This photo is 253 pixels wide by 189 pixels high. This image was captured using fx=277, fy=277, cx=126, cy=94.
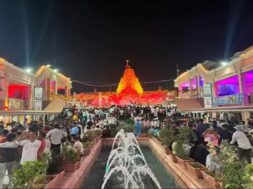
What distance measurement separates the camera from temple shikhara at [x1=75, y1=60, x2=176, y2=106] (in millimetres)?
61494

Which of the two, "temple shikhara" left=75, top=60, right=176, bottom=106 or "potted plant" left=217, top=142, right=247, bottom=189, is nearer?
"potted plant" left=217, top=142, right=247, bottom=189

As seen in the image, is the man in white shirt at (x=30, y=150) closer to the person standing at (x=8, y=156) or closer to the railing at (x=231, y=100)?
the person standing at (x=8, y=156)

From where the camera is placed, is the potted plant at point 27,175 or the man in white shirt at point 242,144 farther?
the man in white shirt at point 242,144

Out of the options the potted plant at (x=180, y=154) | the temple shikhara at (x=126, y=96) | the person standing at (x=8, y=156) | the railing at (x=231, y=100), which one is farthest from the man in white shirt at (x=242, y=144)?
the temple shikhara at (x=126, y=96)

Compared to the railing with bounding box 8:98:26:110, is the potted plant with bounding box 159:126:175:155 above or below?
below

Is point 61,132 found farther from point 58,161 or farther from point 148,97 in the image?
point 148,97

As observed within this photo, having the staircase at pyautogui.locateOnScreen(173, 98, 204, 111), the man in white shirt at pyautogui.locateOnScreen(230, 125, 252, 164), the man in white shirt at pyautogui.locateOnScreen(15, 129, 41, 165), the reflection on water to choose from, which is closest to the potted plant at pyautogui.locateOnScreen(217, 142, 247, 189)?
the reflection on water

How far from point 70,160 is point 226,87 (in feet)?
102

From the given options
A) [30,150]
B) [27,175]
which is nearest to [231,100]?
[30,150]

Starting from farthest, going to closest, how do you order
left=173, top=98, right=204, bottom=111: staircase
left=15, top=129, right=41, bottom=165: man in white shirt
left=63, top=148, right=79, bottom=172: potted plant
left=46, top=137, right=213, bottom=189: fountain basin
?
left=173, top=98, right=204, bottom=111: staircase < left=63, top=148, right=79, bottom=172: potted plant < left=15, top=129, right=41, bottom=165: man in white shirt < left=46, top=137, right=213, bottom=189: fountain basin

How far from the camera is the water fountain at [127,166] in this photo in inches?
377

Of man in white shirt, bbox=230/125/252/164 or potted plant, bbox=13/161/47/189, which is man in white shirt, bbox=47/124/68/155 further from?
man in white shirt, bbox=230/125/252/164

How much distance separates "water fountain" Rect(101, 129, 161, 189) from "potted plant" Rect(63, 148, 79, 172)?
3.84 ft

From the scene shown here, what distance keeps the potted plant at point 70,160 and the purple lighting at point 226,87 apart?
27828 mm
